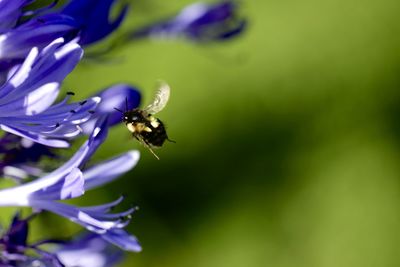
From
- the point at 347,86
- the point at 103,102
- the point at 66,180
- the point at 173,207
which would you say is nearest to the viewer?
the point at 66,180

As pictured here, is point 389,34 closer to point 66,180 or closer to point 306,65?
point 306,65

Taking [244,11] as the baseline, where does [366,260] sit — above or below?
below

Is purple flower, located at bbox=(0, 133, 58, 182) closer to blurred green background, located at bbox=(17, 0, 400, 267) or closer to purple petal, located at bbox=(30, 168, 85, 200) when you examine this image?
purple petal, located at bbox=(30, 168, 85, 200)

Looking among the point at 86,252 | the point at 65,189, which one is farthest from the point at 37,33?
the point at 86,252

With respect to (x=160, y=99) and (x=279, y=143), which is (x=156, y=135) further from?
(x=279, y=143)

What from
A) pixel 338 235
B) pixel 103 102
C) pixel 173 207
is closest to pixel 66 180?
pixel 103 102

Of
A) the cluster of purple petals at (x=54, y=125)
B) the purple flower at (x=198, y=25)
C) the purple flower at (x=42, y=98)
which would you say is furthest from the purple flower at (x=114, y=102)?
the purple flower at (x=198, y=25)

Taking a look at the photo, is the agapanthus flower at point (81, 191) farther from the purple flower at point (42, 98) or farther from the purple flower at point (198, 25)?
the purple flower at point (198, 25)
